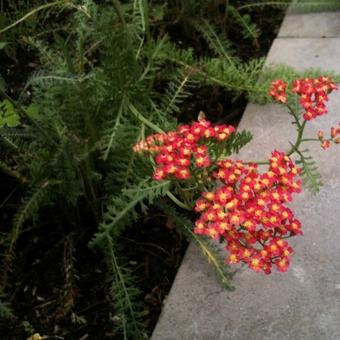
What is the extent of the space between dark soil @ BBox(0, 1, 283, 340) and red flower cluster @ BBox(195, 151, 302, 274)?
0.46 m

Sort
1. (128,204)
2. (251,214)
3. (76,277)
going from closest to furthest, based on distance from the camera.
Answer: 1. (251,214)
2. (128,204)
3. (76,277)

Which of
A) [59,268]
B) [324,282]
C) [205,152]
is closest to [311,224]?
[324,282]

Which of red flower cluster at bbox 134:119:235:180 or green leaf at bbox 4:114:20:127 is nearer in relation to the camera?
red flower cluster at bbox 134:119:235:180

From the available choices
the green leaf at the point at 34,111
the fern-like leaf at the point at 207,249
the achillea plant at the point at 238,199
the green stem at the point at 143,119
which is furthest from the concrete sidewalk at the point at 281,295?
the green leaf at the point at 34,111

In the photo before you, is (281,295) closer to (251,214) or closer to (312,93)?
(251,214)

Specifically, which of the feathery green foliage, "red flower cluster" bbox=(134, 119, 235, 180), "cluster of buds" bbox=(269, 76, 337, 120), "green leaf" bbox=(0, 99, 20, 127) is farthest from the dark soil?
"cluster of buds" bbox=(269, 76, 337, 120)

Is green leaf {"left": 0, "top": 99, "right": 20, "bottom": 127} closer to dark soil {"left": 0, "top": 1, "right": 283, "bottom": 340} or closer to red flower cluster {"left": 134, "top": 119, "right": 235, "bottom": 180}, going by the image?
dark soil {"left": 0, "top": 1, "right": 283, "bottom": 340}

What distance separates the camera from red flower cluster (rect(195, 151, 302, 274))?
1574 mm

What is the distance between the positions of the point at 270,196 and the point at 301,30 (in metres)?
1.69

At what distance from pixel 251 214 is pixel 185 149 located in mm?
272

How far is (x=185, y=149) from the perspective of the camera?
64.1 inches

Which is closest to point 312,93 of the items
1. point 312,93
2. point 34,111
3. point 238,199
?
point 312,93

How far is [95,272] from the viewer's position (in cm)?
205

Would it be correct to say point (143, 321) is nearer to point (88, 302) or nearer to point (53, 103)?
point (88, 302)
